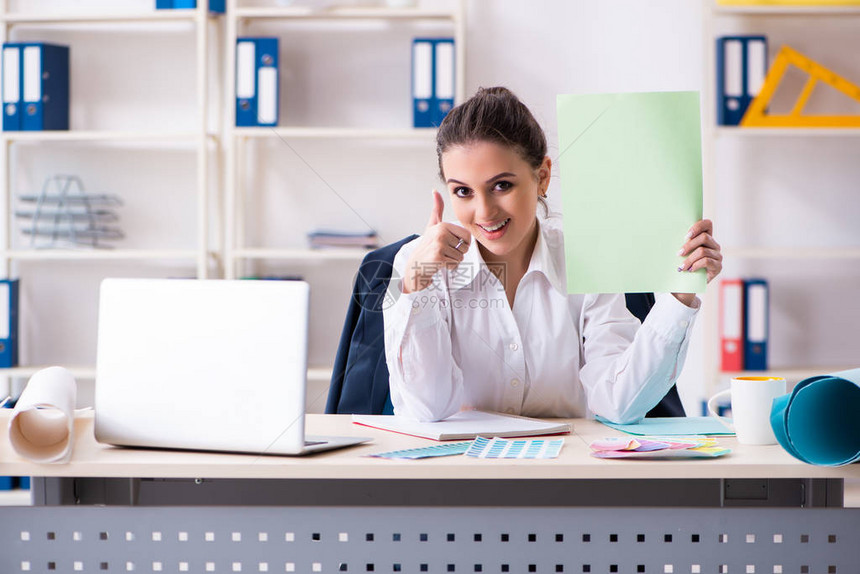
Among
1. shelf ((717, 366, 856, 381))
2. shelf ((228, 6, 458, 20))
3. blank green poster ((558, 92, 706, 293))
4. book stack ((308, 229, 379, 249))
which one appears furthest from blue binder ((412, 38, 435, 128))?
blank green poster ((558, 92, 706, 293))

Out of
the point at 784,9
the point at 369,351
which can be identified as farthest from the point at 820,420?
the point at 784,9

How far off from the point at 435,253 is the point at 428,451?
1.10 feet

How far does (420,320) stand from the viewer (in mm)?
1459

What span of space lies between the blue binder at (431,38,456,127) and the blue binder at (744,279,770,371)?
1.27m

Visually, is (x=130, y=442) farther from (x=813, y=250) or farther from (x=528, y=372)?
(x=813, y=250)

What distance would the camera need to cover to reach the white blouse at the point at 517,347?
1.44 meters

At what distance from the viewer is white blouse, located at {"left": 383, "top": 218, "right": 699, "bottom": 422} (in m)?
1.44

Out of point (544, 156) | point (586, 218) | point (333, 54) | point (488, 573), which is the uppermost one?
point (333, 54)

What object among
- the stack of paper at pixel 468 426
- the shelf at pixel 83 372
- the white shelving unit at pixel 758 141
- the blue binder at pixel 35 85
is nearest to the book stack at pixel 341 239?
the shelf at pixel 83 372

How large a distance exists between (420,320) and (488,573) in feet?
1.60

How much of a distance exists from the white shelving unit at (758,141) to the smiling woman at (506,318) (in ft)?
5.18

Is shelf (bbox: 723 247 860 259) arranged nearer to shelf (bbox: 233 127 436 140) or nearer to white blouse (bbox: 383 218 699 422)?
shelf (bbox: 233 127 436 140)

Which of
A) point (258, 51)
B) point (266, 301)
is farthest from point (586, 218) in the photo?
point (258, 51)

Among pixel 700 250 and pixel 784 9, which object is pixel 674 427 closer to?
pixel 700 250
